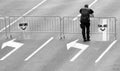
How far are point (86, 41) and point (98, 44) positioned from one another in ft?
2.62

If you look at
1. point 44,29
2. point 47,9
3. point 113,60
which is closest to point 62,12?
point 47,9

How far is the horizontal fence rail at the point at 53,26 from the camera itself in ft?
101

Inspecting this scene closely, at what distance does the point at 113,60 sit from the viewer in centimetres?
2705

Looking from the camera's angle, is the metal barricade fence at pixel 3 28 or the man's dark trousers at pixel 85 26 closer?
the man's dark trousers at pixel 85 26

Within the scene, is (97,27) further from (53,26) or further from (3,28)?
(3,28)

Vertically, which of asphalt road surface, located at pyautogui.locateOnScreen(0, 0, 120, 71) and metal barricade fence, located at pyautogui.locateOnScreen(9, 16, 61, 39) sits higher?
metal barricade fence, located at pyautogui.locateOnScreen(9, 16, 61, 39)

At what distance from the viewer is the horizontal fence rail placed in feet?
101

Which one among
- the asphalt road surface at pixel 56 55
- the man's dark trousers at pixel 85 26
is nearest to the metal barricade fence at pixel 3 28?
the asphalt road surface at pixel 56 55

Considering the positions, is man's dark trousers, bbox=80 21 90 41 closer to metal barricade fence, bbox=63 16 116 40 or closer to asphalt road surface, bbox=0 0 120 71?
asphalt road surface, bbox=0 0 120 71

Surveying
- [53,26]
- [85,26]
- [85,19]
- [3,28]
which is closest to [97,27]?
[85,26]

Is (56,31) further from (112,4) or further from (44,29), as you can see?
(112,4)

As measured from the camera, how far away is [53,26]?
106ft

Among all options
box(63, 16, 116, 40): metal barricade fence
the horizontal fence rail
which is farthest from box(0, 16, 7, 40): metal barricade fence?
box(63, 16, 116, 40): metal barricade fence

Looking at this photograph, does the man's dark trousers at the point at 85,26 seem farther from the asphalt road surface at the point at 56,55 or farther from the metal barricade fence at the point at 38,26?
the metal barricade fence at the point at 38,26
